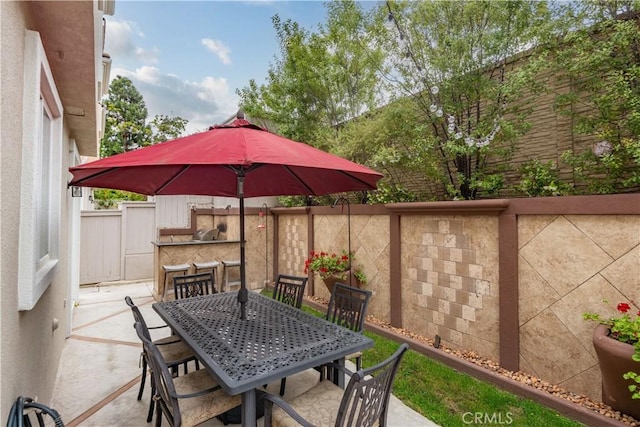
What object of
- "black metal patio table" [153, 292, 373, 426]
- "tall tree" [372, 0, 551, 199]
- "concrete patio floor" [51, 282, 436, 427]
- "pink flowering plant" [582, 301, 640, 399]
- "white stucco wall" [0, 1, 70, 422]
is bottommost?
"concrete patio floor" [51, 282, 436, 427]

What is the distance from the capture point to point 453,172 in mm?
4555

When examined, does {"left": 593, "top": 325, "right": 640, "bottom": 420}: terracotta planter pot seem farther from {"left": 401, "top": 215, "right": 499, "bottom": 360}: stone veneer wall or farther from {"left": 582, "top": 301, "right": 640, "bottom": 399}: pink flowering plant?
{"left": 401, "top": 215, "right": 499, "bottom": 360}: stone veneer wall

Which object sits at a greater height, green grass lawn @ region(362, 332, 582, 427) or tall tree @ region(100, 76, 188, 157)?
tall tree @ region(100, 76, 188, 157)

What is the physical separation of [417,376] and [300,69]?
605 centimetres

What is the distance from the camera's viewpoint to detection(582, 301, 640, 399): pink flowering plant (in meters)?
2.13

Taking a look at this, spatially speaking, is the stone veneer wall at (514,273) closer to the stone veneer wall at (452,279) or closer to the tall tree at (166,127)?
the stone veneer wall at (452,279)

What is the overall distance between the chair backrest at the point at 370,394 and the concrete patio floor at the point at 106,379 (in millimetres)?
1082

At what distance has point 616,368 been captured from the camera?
2.30m

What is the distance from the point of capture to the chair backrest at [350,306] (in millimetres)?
3033

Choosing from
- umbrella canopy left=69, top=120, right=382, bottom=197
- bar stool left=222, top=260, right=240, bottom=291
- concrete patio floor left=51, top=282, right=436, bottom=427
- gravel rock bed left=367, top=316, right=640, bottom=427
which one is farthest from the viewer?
bar stool left=222, top=260, right=240, bottom=291

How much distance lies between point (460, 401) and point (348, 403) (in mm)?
1978

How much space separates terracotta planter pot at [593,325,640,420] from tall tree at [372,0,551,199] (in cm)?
208

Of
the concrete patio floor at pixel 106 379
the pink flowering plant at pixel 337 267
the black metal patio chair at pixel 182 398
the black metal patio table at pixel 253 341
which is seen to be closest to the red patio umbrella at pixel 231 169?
the black metal patio table at pixel 253 341

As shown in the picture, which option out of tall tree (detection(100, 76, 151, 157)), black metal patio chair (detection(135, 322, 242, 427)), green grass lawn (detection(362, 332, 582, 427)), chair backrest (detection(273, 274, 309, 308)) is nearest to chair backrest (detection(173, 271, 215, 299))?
chair backrest (detection(273, 274, 309, 308))
